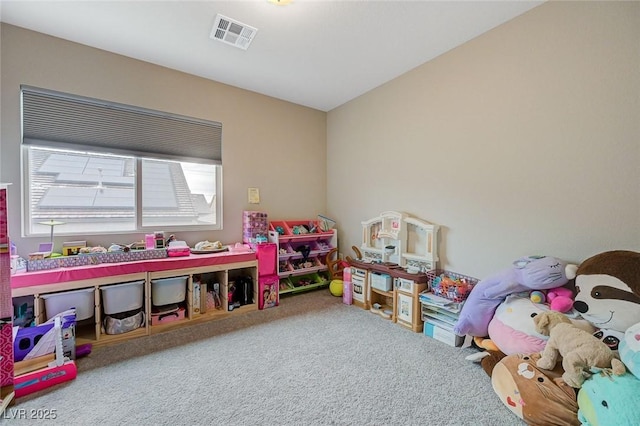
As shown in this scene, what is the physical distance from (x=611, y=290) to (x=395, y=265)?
1660 mm

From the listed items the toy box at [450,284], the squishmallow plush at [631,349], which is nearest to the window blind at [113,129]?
the toy box at [450,284]

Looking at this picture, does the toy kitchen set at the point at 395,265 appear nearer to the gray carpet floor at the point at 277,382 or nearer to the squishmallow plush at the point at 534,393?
the gray carpet floor at the point at 277,382

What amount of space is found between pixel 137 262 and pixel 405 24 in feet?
10.3

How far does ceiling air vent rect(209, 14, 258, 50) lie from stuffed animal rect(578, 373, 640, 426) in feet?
10.5

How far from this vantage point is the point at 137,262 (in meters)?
2.34

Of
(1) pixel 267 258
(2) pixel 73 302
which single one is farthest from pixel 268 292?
(2) pixel 73 302

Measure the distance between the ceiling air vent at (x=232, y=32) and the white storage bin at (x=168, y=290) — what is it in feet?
7.61

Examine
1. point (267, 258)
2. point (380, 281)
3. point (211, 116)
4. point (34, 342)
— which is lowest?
point (34, 342)

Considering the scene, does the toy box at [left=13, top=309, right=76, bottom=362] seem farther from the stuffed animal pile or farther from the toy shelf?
the stuffed animal pile

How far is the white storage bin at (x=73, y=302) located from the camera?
2.04 m

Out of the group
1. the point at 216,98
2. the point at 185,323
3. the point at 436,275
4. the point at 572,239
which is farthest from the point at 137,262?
the point at 572,239

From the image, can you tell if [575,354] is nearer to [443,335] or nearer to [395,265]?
[443,335]

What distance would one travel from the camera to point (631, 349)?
3.95 feet

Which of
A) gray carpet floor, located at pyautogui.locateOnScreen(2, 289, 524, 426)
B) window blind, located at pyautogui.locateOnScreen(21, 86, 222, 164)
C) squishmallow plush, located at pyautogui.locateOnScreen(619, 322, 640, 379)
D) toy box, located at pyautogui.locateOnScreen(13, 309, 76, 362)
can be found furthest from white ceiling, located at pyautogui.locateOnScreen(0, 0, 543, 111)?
gray carpet floor, located at pyautogui.locateOnScreen(2, 289, 524, 426)
